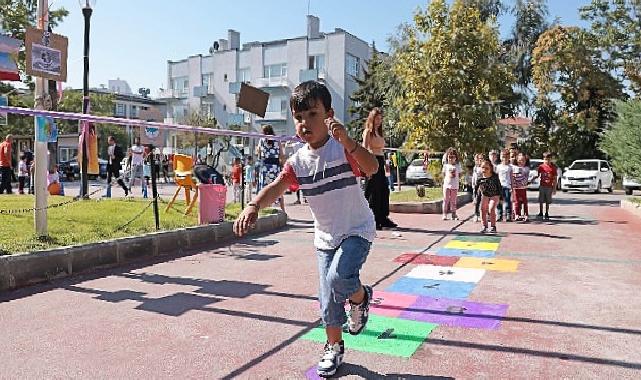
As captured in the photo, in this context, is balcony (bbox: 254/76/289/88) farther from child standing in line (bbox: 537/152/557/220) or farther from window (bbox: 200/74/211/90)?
child standing in line (bbox: 537/152/557/220)

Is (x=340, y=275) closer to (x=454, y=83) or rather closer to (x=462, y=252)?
(x=462, y=252)

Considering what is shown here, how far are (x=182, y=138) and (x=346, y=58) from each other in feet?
57.5

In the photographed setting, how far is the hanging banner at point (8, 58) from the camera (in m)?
7.43

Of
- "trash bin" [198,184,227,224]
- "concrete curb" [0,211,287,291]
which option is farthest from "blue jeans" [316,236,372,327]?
"trash bin" [198,184,227,224]

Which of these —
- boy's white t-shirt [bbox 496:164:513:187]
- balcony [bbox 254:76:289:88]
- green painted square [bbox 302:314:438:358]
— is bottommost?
green painted square [bbox 302:314:438:358]

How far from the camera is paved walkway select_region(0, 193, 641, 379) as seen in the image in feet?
12.0

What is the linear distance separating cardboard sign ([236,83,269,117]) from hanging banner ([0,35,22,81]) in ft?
13.0

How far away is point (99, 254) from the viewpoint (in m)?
6.95

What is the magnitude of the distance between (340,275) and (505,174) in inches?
438

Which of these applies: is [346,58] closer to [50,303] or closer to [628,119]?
[628,119]

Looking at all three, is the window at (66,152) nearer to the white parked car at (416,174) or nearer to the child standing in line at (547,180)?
the white parked car at (416,174)

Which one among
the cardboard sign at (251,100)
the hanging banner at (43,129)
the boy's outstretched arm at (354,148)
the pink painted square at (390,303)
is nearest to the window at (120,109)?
the cardboard sign at (251,100)

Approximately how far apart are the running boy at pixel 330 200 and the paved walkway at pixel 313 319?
463 millimetres

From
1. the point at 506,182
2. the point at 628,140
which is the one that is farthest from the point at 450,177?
the point at 628,140
